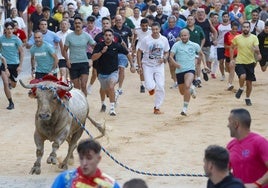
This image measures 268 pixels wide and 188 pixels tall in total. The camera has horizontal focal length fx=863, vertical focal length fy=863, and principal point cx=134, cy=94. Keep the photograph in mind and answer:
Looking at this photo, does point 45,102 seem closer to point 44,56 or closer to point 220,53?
point 44,56

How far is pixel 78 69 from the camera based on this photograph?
1862 cm

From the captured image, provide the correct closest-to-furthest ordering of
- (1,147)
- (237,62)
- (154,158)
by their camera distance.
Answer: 1. (154,158)
2. (1,147)
3. (237,62)

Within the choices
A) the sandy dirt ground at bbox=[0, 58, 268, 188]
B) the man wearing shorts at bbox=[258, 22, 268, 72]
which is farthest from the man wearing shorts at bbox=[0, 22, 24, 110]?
the man wearing shorts at bbox=[258, 22, 268, 72]

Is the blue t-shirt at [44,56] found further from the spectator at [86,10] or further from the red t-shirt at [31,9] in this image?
the red t-shirt at [31,9]

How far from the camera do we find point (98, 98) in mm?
20750

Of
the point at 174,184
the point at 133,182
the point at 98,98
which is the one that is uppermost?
the point at 133,182

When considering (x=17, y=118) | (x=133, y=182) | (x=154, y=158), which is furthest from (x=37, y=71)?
(x=133, y=182)

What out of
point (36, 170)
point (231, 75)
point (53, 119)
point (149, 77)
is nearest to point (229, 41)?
point (231, 75)

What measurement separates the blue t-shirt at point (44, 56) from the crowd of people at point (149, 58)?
21 millimetres

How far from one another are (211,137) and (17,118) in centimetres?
440

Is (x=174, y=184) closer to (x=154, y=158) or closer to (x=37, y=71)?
(x=154, y=158)

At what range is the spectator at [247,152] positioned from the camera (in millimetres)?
7594

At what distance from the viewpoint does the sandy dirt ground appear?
12859mm

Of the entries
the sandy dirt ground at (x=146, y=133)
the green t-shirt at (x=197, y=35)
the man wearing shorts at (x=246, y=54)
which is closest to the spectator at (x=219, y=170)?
the sandy dirt ground at (x=146, y=133)
